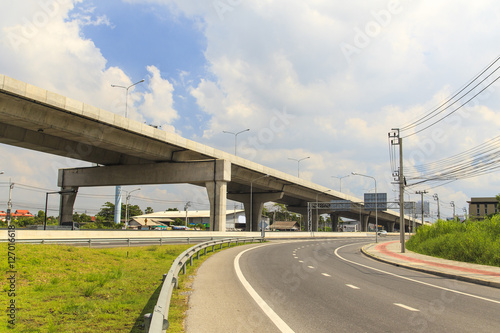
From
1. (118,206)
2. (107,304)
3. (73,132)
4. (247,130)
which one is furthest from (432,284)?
(118,206)

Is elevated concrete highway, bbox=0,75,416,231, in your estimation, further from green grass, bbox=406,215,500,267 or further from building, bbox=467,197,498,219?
building, bbox=467,197,498,219

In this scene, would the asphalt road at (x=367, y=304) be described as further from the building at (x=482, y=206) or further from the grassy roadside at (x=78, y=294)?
the building at (x=482, y=206)

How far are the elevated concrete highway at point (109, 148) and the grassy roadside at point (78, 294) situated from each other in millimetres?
18107

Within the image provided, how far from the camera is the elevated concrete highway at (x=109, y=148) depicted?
101 feet

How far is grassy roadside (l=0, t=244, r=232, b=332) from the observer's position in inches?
269

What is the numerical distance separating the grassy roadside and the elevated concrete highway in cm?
1811

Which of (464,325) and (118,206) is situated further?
(118,206)

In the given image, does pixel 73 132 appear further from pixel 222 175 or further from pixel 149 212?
pixel 149 212

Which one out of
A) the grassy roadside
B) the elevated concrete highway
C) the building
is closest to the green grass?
the grassy roadside

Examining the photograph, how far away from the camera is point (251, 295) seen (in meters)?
10.2

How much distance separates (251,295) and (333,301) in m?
2.09

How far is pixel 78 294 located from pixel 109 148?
3369 cm

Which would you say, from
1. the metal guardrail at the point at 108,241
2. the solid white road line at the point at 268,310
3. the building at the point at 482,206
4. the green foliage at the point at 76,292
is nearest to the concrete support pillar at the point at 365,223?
the building at the point at 482,206

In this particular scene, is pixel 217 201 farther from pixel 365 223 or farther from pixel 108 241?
pixel 365 223
